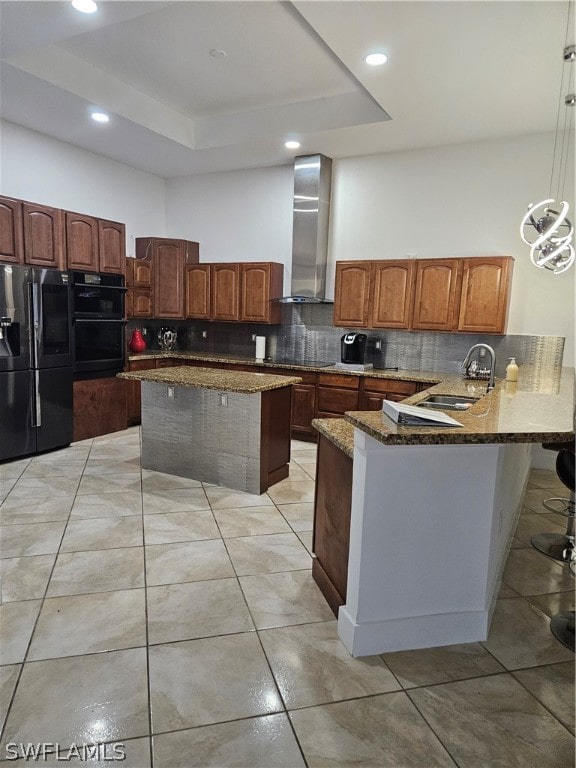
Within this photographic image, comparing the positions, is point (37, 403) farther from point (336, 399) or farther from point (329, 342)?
point (329, 342)

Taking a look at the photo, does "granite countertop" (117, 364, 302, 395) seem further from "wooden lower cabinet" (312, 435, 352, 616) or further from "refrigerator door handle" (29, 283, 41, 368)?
"wooden lower cabinet" (312, 435, 352, 616)

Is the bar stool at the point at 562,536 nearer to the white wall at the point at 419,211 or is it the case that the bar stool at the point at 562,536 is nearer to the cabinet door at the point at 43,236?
the white wall at the point at 419,211

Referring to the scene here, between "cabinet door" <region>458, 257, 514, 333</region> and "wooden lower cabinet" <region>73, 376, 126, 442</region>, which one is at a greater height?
"cabinet door" <region>458, 257, 514, 333</region>

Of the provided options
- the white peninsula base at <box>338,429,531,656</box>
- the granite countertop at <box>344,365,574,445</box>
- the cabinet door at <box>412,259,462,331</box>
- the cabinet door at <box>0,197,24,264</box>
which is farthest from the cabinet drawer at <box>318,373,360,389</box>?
the cabinet door at <box>0,197,24,264</box>

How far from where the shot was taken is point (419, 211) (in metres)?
5.11

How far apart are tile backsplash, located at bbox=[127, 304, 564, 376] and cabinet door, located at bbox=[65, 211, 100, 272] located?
1.41m

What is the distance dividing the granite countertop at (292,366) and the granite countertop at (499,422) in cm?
173

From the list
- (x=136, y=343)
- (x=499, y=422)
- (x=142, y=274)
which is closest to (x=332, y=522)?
(x=499, y=422)

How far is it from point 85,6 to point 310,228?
311 centimetres

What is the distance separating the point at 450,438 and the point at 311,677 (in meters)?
1.09

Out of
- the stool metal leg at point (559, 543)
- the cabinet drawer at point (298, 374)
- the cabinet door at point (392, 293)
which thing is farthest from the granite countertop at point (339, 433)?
the cabinet door at point (392, 293)

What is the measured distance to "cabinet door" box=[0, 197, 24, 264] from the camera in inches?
162

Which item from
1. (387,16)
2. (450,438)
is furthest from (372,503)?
(387,16)

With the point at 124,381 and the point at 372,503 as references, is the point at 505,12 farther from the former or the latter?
the point at 124,381
